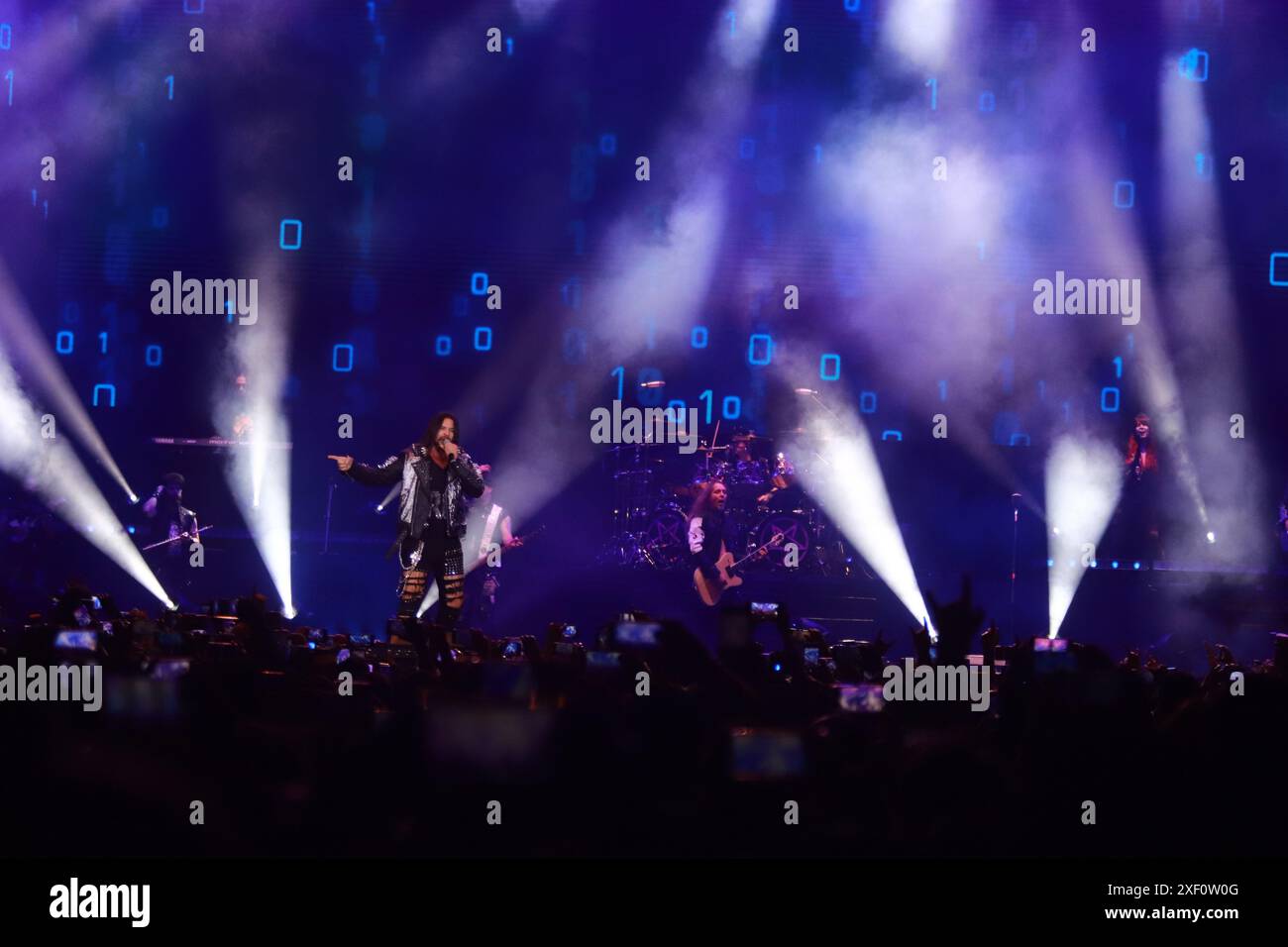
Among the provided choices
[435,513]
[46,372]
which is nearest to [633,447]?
[435,513]

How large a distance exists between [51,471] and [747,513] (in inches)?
244

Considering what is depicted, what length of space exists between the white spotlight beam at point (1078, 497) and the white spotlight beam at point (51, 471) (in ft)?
25.8

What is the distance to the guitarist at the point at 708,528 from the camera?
10172 millimetres

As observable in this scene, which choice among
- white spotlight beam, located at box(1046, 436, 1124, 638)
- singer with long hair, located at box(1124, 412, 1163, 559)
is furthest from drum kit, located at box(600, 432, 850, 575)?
singer with long hair, located at box(1124, 412, 1163, 559)

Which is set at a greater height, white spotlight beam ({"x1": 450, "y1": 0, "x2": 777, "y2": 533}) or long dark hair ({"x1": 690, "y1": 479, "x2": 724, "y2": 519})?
white spotlight beam ({"x1": 450, "y1": 0, "x2": 777, "y2": 533})

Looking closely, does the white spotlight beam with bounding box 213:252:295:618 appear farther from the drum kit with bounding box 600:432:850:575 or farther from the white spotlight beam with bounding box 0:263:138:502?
the drum kit with bounding box 600:432:850:575

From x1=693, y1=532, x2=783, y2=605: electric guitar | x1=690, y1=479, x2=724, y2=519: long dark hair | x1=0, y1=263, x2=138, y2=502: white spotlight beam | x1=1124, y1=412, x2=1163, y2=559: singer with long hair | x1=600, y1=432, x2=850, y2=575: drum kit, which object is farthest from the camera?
x1=0, y1=263, x2=138, y2=502: white spotlight beam

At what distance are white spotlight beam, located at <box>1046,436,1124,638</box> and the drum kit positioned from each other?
6.30ft

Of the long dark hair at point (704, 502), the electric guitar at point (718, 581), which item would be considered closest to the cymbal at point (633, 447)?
the long dark hair at point (704, 502)

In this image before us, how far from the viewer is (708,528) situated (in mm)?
10219

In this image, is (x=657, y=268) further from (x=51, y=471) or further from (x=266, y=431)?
(x=51, y=471)

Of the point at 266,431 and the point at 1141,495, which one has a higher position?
the point at 266,431

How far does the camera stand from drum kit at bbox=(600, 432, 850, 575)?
34.3 feet

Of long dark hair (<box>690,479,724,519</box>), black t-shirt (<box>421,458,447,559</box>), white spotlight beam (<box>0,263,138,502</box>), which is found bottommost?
black t-shirt (<box>421,458,447,559</box>)
